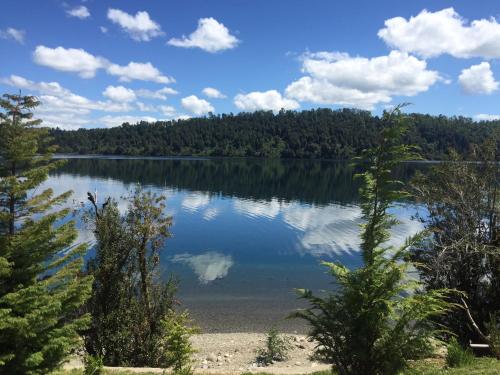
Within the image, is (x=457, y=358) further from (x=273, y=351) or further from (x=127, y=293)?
(x=127, y=293)

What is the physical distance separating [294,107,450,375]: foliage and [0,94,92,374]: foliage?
7.21 meters

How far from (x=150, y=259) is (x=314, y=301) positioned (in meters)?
11.7

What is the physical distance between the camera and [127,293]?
1983 cm

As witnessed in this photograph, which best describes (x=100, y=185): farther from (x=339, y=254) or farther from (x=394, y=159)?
(x=394, y=159)

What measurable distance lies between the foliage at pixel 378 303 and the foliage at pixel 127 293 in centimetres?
1081

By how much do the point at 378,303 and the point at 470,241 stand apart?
28.0 feet

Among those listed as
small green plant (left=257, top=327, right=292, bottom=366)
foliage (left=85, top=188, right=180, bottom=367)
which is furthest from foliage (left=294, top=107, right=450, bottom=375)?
small green plant (left=257, top=327, right=292, bottom=366)

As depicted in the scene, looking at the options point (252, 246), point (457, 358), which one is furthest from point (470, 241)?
point (252, 246)

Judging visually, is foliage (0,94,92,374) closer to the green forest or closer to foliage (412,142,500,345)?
the green forest

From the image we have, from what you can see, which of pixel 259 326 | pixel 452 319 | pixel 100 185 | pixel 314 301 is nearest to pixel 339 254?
pixel 259 326

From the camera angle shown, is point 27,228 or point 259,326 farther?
point 259,326

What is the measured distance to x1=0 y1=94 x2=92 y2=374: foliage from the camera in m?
11.3

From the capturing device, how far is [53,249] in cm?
1252

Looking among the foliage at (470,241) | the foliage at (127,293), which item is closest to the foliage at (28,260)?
the foliage at (127,293)
